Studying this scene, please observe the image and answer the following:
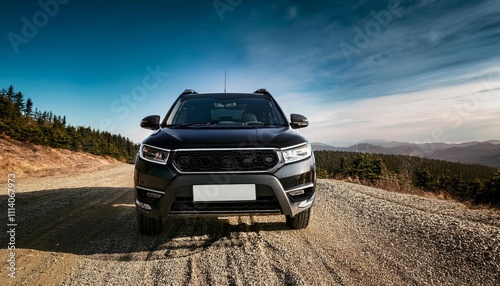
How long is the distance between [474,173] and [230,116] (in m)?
102

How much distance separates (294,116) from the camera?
4086 millimetres

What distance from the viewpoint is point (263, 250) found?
9.05 feet

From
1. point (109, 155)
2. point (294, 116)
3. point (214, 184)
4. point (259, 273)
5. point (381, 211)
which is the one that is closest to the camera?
point (259, 273)

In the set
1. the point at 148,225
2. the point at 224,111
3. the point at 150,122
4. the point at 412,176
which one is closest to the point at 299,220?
the point at 148,225

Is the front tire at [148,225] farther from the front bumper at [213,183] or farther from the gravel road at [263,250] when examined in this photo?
the front bumper at [213,183]

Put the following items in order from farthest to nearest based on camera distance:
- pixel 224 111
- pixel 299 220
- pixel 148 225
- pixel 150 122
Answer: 1. pixel 224 111
2. pixel 150 122
3. pixel 299 220
4. pixel 148 225

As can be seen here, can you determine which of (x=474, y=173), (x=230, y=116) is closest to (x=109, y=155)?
(x=230, y=116)

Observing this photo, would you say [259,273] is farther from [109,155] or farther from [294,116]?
[109,155]

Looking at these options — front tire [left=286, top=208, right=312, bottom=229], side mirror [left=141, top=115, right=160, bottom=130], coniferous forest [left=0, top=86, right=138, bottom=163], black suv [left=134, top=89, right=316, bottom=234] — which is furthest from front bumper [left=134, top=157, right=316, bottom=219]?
coniferous forest [left=0, top=86, right=138, bottom=163]

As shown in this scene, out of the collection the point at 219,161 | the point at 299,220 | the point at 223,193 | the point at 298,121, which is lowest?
the point at 299,220

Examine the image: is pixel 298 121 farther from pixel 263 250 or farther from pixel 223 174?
pixel 263 250

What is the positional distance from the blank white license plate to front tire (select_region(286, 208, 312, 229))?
90 cm

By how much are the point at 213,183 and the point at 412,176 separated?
10421 mm

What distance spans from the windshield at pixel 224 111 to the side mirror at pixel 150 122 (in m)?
0.14
